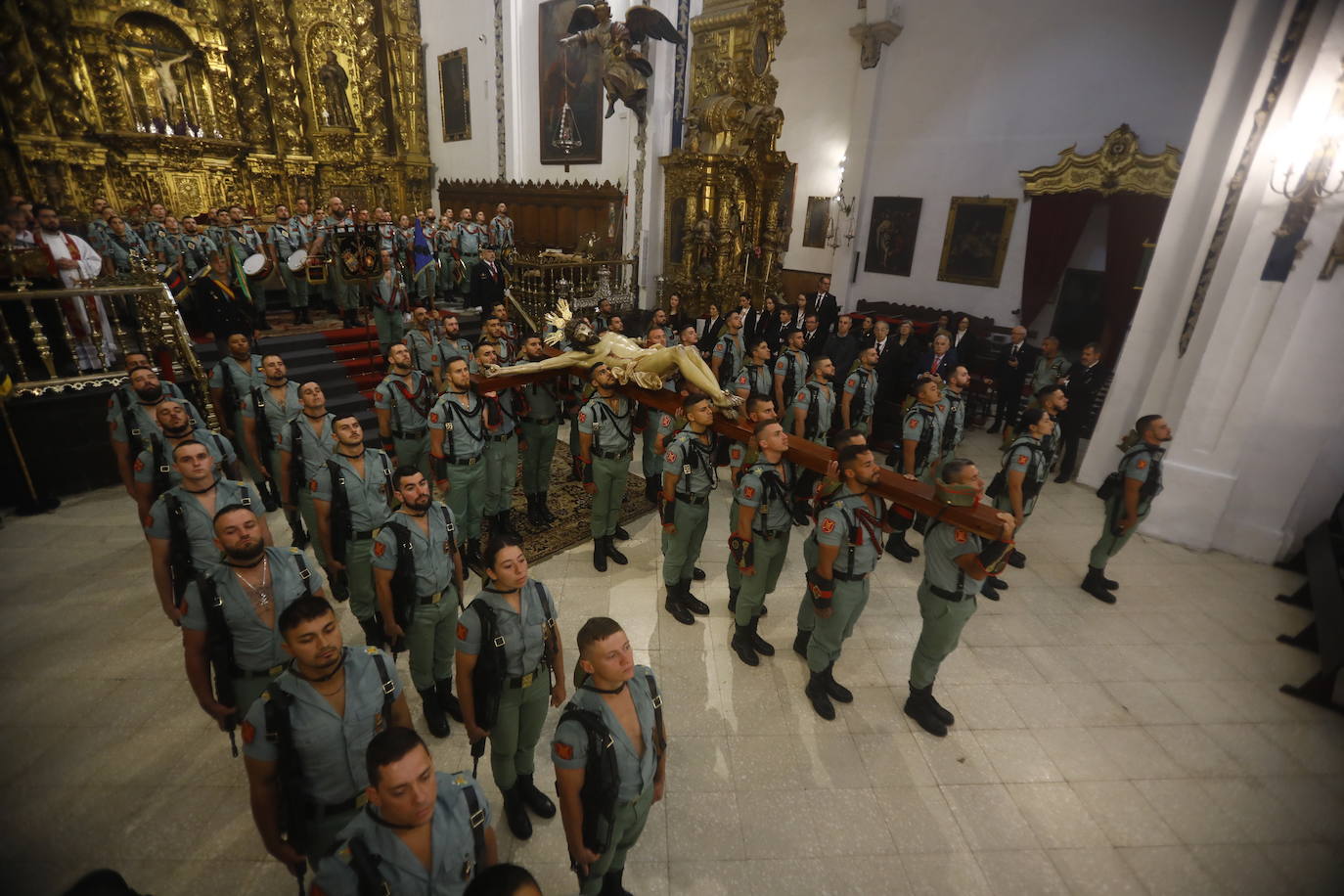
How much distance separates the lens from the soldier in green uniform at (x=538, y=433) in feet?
19.8

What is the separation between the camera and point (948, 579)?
3840mm

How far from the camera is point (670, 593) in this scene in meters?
5.22

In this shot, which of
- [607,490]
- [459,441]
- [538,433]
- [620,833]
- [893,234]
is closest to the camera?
[620,833]

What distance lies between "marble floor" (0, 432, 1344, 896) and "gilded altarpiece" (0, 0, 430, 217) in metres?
11.7

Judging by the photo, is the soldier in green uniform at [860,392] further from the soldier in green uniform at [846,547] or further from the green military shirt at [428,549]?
the green military shirt at [428,549]

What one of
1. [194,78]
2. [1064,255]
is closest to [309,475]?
[1064,255]

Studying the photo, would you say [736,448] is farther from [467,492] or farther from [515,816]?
[515,816]

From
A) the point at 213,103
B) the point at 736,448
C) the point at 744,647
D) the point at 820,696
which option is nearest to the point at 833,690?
the point at 820,696

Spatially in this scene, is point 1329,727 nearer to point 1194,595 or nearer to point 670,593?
point 1194,595

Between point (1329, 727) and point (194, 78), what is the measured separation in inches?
883

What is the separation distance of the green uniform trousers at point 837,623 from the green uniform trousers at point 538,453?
3531mm

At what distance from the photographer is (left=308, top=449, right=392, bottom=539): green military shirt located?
4.01m

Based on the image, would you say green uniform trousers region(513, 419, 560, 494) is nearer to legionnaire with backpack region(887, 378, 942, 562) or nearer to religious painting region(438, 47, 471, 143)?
legionnaire with backpack region(887, 378, 942, 562)

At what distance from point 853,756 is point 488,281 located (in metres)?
9.39
